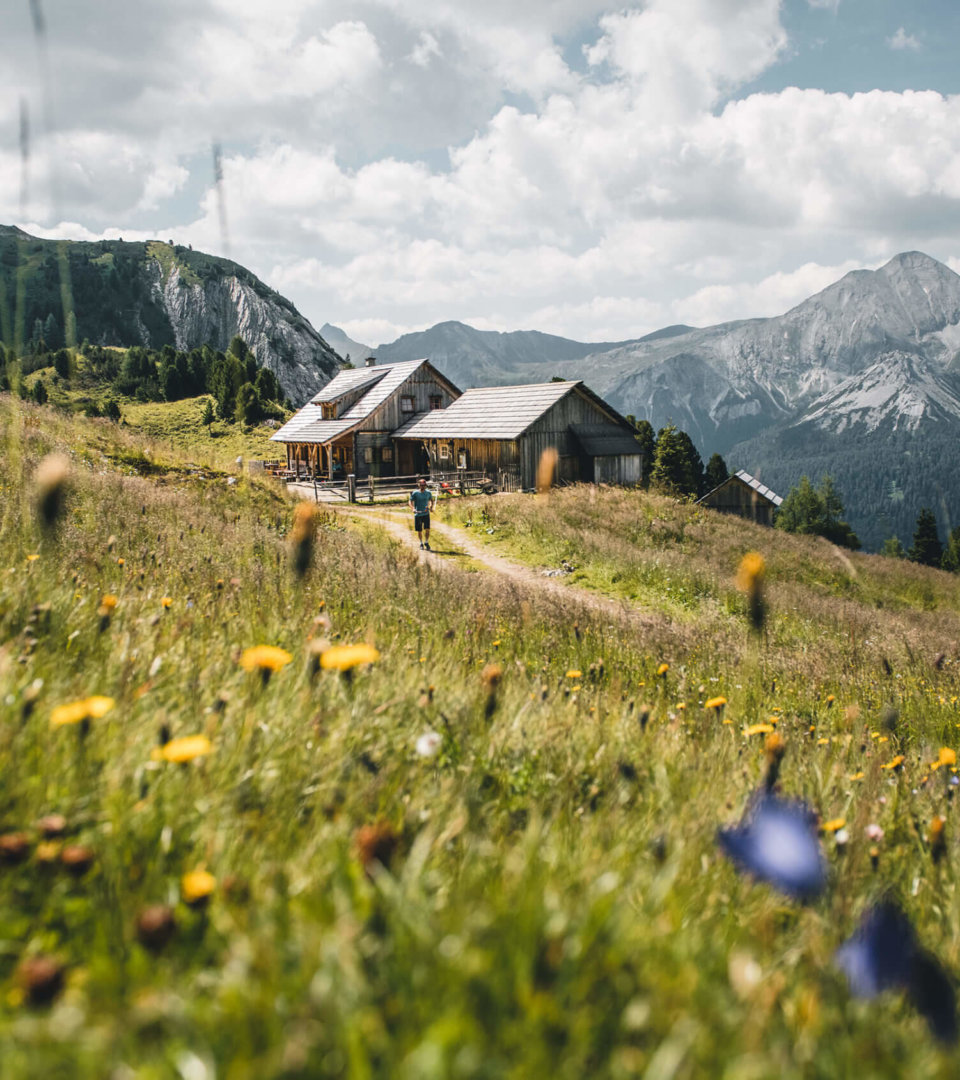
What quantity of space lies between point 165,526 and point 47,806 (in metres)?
7.46

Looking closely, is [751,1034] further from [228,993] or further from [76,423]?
[76,423]

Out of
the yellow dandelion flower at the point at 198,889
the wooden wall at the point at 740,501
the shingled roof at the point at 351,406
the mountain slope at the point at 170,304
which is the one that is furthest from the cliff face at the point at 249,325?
the yellow dandelion flower at the point at 198,889

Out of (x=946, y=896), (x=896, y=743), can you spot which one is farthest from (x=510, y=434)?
(x=946, y=896)

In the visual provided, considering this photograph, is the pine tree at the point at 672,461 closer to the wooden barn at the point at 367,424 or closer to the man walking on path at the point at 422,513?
the wooden barn at the point at 367,424

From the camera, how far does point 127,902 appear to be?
1.52 metres

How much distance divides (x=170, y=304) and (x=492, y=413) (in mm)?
137217

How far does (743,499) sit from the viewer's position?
61.6 meters

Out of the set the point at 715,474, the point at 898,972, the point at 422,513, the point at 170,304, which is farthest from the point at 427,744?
the point at 170,304

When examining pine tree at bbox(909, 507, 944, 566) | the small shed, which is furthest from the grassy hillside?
pine tree at bbox(909, 507, 944, 566)

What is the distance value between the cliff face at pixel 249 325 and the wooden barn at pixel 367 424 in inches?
3443

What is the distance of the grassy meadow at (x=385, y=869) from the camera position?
1.11m

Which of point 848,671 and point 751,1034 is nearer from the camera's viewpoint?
point 751,1034

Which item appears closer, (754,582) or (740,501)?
(754,582)

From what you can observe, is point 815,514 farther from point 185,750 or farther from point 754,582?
point 185,750
